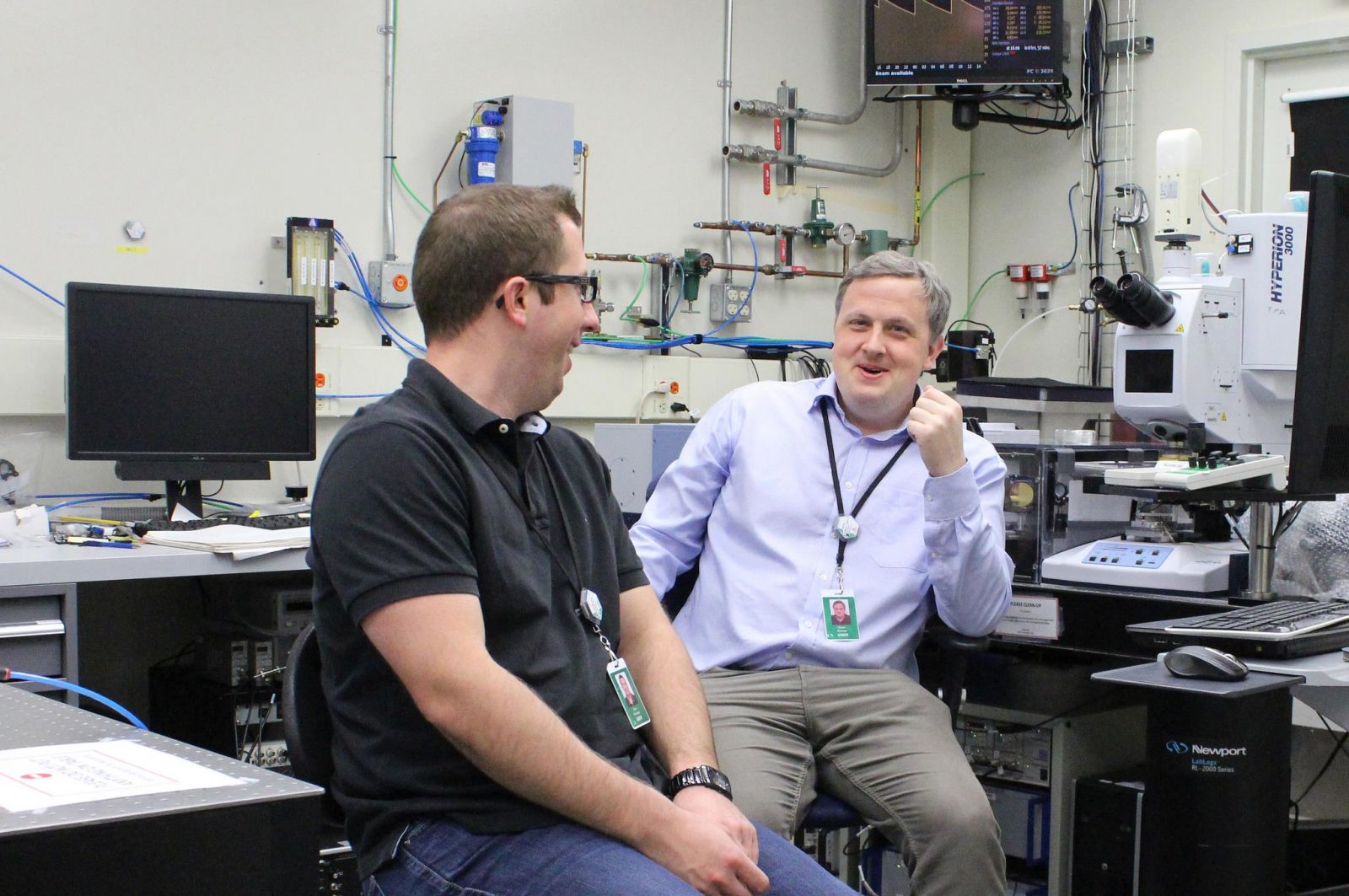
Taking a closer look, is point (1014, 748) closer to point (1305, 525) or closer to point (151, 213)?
point (1305, 525)

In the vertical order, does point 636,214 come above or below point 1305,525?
above

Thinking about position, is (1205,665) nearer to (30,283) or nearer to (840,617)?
(840,617)

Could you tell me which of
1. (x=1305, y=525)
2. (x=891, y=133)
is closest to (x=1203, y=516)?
(x=1305, y=525)

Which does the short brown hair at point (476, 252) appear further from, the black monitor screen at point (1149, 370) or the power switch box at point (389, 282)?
the power switch box at point (389, 282)

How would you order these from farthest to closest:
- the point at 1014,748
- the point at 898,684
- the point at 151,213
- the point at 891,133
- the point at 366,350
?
1. the point at 891,133
2. the point at 366,350
3. the point at 151,213
4. the point at 1014,748
5. the point at 898,684

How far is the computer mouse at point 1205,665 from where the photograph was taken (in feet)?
5.78

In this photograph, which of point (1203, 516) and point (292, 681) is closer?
point (292, 681)

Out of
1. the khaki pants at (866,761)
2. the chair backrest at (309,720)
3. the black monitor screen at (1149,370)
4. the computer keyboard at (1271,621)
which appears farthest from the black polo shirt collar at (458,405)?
the black monitor screen at (1149,370)

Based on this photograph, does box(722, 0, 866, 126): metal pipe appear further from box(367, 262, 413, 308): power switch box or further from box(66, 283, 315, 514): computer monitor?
box(66, 283, 315, 514): computer monitor

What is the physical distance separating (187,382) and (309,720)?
1741mm

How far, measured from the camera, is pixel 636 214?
4570 mm

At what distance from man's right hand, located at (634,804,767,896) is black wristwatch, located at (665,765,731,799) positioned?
15cm

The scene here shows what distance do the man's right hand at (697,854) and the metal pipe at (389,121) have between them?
9.01 ft

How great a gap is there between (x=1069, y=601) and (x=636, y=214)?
8.38ft
